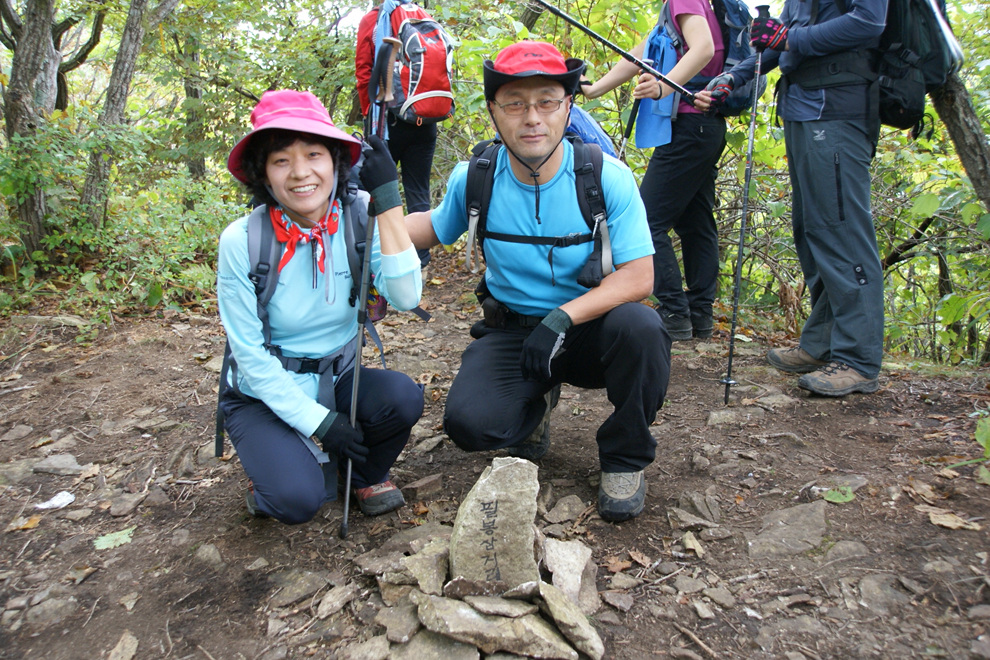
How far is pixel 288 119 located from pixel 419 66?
8.94 feet

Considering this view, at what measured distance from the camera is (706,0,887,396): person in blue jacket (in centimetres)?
379

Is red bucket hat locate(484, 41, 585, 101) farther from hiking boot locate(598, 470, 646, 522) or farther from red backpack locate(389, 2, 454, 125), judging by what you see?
red backpack locate(389, 2, 454, 125)

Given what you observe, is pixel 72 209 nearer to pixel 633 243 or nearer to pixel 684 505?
pixel 633 243

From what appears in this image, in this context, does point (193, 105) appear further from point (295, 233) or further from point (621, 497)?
point (621, 497)

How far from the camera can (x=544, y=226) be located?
313cm

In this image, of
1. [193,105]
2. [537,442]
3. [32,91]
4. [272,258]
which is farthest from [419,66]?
[193,105]

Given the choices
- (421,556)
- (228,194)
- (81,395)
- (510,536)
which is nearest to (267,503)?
(421,556)

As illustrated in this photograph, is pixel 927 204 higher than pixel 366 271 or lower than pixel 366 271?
higher

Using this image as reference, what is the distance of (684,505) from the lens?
3062 millimetres

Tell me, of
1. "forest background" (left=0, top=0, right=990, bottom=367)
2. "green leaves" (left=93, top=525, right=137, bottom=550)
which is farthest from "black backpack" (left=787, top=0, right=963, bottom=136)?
"green leaves" (left=93, top=525, right=137, bottom=550)

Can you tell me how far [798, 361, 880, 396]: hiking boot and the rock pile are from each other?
213 cm

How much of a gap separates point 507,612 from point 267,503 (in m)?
1.15

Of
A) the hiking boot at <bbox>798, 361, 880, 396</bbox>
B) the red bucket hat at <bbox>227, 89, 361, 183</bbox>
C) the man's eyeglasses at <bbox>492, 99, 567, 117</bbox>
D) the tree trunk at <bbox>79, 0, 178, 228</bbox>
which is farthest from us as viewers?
the tree trunk at <bbox>79, 0, 178, 228</bbox>

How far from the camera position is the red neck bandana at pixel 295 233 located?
2.81 m
